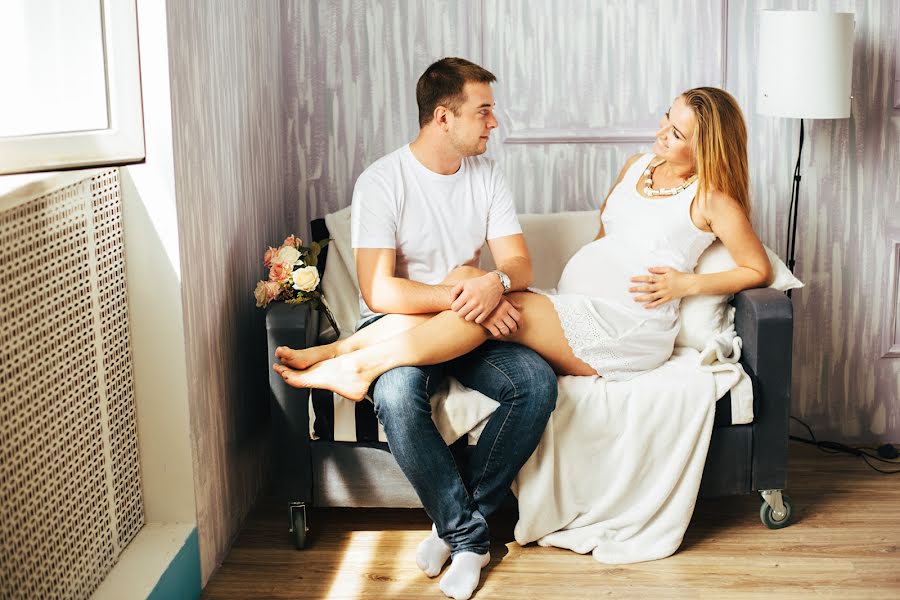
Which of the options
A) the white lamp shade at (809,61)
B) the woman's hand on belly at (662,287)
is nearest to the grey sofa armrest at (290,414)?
the woman's hand on belly at (662,287)

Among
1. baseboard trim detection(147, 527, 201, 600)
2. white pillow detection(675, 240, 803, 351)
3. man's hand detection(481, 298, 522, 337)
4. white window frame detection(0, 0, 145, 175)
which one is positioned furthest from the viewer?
white pillow detection(675, 240, 803, 351)

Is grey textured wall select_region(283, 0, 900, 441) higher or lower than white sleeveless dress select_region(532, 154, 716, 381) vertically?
higher

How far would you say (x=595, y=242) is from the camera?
298 centimetres

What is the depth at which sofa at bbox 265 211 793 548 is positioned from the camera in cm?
263

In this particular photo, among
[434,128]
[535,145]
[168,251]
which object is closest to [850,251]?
[535,145]

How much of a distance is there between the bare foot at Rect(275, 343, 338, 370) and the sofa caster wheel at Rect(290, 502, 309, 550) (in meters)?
0.39

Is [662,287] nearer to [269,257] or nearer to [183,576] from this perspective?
[269,257]

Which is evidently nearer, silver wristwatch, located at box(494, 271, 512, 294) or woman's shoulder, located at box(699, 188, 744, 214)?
silver wristwatch, located at box(494, 271, 512, 294)

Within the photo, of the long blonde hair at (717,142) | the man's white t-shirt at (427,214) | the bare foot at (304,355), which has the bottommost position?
the bare foot at (304,355)

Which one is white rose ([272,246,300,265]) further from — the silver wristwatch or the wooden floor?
the wooden floor

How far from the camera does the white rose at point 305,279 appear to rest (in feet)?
8.93

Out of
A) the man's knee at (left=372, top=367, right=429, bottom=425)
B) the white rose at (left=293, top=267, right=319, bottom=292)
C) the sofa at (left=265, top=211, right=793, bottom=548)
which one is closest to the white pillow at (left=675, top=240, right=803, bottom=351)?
the sofa at (left=265, top=211, right=793, bottom=548)

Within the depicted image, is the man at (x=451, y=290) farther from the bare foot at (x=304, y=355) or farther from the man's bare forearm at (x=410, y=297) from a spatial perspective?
the bare foot at (x=304, y=355)

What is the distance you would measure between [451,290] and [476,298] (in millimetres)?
96
